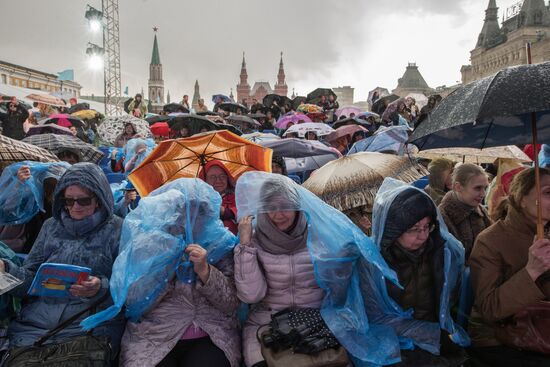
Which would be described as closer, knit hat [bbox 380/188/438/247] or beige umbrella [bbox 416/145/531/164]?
knit hat [bbox 380/188/438/247]

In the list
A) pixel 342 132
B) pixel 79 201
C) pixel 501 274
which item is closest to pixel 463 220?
pixel 501 274

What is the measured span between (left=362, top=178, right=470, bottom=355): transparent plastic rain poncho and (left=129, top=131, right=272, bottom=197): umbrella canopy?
6.14 feet

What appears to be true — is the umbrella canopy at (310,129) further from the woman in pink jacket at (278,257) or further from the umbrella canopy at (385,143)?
the woman in pink jacket at (278,257)

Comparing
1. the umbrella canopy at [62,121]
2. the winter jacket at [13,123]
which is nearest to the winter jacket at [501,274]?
the umbrella canopy at [62,121]

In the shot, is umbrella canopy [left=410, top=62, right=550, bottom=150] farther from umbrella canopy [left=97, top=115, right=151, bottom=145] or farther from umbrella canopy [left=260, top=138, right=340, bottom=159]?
umbrella canopy [left=97, top=115, right=151, bottom=145]

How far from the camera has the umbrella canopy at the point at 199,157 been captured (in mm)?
3975

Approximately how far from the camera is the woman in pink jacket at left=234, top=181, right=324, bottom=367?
8.51ft

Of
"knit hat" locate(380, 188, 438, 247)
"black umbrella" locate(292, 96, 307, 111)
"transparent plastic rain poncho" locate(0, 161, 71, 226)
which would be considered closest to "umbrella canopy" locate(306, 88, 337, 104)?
"black umbrella" locate(292, 96, 307, 111)

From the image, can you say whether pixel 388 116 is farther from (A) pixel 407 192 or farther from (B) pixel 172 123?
(A) pixel 407 192

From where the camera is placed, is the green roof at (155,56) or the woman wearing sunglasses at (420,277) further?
the green roof at (155,56)

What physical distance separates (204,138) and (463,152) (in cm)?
307

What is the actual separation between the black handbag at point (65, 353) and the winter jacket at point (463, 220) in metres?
2.87

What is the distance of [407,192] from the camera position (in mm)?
2498

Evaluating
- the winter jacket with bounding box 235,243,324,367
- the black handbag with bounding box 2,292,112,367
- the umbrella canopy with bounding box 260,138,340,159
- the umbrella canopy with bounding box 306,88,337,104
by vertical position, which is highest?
the umbrella canopy with bounding box 306,88,337,104
